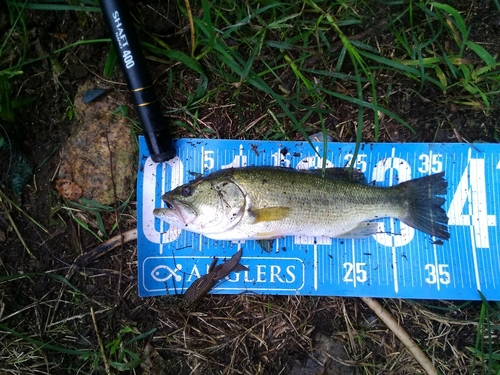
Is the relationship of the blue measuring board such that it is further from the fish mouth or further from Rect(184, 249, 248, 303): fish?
the fish mouth

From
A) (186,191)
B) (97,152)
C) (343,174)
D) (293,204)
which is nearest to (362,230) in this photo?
(343,174)

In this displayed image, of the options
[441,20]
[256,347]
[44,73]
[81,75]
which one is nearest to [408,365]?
[256,347]

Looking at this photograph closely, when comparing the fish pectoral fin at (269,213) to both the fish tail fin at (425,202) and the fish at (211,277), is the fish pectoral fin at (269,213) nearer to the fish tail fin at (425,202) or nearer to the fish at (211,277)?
the fish at (211,277)

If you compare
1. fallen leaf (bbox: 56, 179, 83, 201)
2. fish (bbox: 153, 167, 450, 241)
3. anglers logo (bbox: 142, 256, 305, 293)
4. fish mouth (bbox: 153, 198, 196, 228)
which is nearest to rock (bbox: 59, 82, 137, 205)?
fallen leaf (bbox: 56, 179, 83, 201)

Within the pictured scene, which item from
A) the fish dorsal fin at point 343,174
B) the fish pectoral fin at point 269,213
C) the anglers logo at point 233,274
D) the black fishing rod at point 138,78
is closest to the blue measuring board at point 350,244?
the anglers logo at point 233,274

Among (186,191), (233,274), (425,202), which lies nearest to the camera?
(186,191)

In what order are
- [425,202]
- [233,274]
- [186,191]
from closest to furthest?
[186,191] < [425,202] < [233,274]

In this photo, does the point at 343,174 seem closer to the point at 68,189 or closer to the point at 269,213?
the point at 269,213
